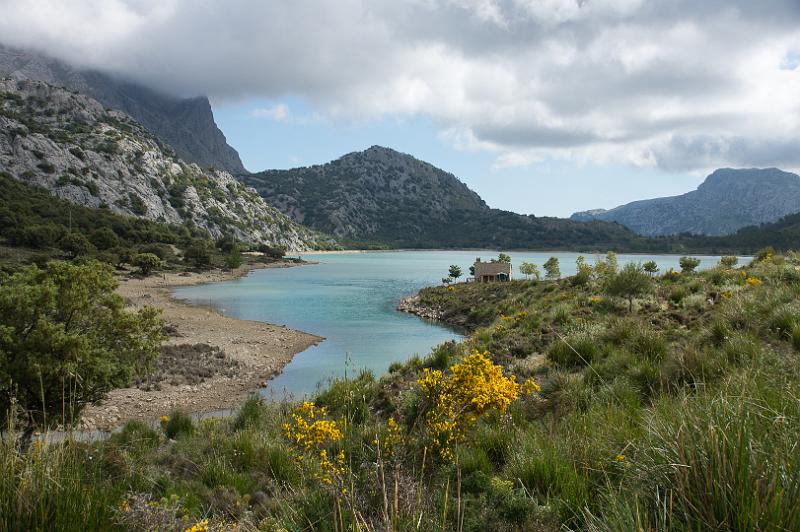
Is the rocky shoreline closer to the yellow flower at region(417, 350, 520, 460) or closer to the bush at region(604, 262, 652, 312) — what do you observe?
the bush at region(604, 262, 652, 312)

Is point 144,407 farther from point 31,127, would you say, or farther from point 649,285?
point 31,127

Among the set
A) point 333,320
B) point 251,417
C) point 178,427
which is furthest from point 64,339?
point 333,320

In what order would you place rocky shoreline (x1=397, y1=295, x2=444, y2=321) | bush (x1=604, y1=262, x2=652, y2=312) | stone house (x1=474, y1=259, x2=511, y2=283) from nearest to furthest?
bush (x1=604, y1=262, x2=652, y2=312)
rocky shoreline (x1=397, y1=295, x2=444, y2=321)
stone house (x1=474, y1=259, x2=511, y2=283)

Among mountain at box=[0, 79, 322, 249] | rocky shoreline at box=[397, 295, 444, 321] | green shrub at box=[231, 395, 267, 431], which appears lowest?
rocky shoreline at box=[397, 295, 444, 321]

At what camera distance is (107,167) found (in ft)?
Answer: 389

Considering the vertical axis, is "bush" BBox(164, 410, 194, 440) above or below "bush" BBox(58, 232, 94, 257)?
below

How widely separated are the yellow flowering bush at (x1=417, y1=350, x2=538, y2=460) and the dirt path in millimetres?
4911

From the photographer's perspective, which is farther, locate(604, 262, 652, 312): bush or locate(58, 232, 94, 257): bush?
locate(58, 232, 94, 257): bush

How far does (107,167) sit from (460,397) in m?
139

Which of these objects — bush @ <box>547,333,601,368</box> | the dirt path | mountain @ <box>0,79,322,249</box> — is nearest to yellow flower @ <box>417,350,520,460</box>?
the dirt path

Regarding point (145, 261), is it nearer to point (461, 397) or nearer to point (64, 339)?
point (64, 339)

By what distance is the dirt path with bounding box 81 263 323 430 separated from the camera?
55.9 ft

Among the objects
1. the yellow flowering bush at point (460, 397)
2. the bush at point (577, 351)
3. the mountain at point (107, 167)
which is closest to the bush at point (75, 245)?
the mountain at point (107, 167)

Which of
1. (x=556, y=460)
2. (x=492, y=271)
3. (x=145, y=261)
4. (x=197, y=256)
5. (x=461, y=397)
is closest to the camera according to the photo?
(x=556, y=460)
